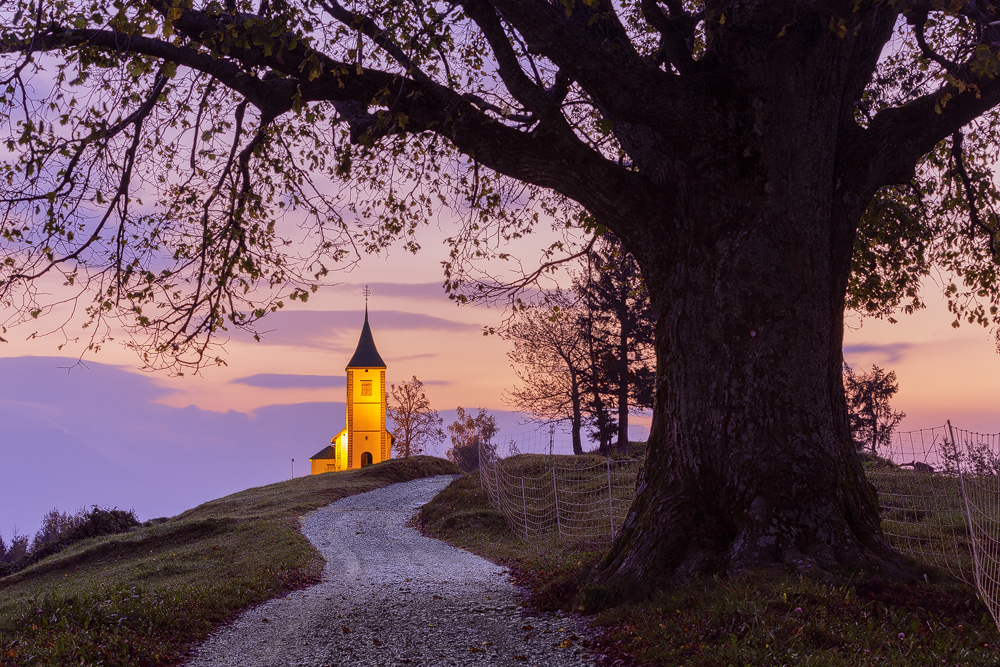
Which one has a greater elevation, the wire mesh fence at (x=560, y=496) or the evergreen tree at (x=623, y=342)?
the evergreen tree at (x=623, y=342)

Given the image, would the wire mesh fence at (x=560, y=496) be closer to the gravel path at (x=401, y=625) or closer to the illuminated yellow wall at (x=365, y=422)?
the gravel path at (x=401, y=625)

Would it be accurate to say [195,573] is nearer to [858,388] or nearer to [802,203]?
[802,203]

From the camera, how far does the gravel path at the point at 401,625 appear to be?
6676mm

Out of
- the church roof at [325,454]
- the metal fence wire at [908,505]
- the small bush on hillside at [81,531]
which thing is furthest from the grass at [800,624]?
the church roof at [325,454]

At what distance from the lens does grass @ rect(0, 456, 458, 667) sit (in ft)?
22.5

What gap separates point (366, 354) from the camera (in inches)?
2132

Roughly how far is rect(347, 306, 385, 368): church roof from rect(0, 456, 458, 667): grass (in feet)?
80.0

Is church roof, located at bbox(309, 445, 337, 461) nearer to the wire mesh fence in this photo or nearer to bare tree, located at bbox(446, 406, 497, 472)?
bare tree, located at bbox(446, 406, 497, 472)

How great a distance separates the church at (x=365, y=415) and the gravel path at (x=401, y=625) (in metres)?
39.2

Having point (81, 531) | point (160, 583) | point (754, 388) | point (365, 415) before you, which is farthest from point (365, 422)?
point (754, 388)

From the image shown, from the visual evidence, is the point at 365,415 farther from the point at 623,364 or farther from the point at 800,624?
the point at 800,624

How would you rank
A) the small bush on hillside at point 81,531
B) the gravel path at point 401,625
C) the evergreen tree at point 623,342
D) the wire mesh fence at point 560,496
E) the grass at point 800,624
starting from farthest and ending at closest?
the evergreen tree at point 623,342
the small bush on hillside at point 81,531
the wire mesh fence at point 560,496
the gravel path at point 401,625
the grass at point 800,624

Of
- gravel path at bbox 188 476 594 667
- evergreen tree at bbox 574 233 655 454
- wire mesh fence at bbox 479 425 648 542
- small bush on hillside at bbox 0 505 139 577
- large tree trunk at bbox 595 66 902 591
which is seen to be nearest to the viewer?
gravel path at bbox 188 476 594 667

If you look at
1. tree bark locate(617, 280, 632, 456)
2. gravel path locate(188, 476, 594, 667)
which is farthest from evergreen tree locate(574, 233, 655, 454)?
gravel path locate(188, 476, 594, 667)
